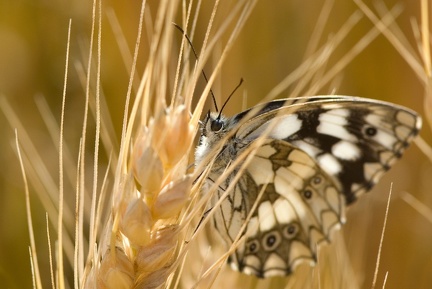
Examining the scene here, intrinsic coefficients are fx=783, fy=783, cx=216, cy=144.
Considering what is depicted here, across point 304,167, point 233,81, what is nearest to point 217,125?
point 304,167

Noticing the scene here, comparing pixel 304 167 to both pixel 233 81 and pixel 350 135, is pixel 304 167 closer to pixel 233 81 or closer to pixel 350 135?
pixel 350 135

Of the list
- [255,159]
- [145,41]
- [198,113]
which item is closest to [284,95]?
[145,41]

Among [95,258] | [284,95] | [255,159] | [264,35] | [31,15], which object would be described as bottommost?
[95,258]

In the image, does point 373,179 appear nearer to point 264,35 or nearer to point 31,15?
point 264,35

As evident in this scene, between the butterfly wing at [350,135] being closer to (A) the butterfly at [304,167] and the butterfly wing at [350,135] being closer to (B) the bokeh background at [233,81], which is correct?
(A) the butterfly at [304,167]

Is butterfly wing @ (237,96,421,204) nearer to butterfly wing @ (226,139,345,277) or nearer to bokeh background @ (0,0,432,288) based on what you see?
butterfly wing @ (226,139,345,277)

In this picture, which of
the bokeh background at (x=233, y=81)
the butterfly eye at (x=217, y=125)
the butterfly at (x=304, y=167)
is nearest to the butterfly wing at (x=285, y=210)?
the butterfly at (x=304, y=167)
